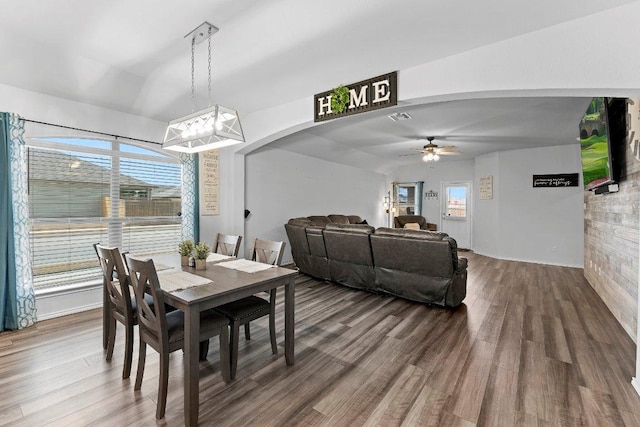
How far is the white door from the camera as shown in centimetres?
848

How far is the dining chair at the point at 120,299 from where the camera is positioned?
7.00ft

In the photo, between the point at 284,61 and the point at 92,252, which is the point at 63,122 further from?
the point at 284,61

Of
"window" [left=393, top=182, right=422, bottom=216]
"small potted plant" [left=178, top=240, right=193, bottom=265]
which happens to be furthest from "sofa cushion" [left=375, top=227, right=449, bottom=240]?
"window" [left=393, top=182, right=422, bottom=216]

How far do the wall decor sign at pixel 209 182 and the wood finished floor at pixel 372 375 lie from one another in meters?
1.99

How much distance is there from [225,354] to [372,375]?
3.71ft

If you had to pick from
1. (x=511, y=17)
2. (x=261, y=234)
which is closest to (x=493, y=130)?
(x=511, y=17)

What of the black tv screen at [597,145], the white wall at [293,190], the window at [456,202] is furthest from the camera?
the window at [456,202]

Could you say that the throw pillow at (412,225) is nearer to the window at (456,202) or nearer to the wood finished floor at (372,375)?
the window at (456,202)

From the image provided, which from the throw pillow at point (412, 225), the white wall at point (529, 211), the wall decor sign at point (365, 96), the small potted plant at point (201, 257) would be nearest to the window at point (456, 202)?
the white wall at point (529, 211)

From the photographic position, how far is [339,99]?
3318mm

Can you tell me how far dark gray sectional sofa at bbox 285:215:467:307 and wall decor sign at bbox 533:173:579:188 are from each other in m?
4.14

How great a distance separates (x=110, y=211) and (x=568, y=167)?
853 centimetres

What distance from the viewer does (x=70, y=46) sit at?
2713 millimetres

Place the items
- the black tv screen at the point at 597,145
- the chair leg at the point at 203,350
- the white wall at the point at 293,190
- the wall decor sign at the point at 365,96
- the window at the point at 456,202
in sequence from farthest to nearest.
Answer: the window at the point at 456,202
the white wall at the point at 293,190
the black tv screen at the point at 597,145
the wall decor sign at the point at 365,96
the chair leg at the point at 203,350
